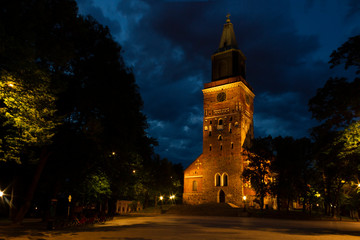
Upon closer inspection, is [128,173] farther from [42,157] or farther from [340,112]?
[340,112]

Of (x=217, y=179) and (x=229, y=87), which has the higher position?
(x=229, y=87)

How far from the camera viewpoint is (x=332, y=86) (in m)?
17.9

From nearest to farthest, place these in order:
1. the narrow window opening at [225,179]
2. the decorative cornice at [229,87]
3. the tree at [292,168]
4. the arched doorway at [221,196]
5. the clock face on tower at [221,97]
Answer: the tree at [292,168] < the arched doorway at [221,196] < the narrow window opening at [225,179] < the decorative cornice at [229,87] < the clock face on tower at [221,97]

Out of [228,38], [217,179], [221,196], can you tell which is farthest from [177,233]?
[228,38]

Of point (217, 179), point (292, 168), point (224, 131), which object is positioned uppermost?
point (224, 131)

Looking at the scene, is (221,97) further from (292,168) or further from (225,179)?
(292,168)

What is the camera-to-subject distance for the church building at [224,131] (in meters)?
57.2

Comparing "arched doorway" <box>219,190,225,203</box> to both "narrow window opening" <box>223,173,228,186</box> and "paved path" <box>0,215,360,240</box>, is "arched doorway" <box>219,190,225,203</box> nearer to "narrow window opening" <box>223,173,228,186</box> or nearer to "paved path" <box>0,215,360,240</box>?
"narrow window opening" <box>223,173,228,186</box>

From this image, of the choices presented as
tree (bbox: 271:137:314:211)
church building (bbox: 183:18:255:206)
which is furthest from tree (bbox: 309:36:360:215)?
church building (bbox: 183:18:255:206)

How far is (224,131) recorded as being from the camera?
60.0 metres

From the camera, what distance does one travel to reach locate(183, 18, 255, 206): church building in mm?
57188

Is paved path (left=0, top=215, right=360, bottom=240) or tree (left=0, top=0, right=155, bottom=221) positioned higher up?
tree (left=0, top=0, right=155, bottom=221)

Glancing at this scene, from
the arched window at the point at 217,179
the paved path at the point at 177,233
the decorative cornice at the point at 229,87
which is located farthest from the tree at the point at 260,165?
the paved path at the point at 177,233

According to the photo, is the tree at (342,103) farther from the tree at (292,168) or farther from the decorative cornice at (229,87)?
the decorative cornice at (229,87)
